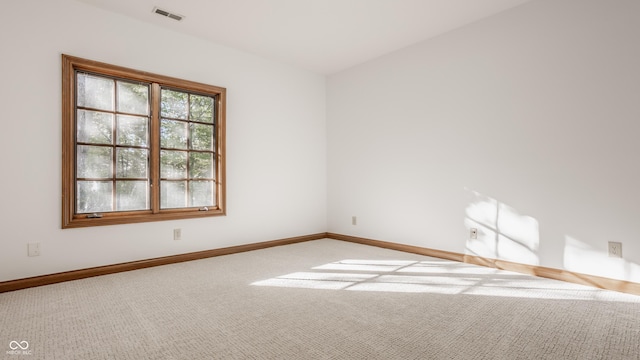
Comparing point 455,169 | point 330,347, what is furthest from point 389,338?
point 455,169

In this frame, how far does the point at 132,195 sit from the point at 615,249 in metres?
4.49

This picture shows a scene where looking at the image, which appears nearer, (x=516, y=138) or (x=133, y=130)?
(x=516, y=138)

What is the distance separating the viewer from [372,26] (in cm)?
357

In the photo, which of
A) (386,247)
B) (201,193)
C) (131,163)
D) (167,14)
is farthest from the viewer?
(386,247)

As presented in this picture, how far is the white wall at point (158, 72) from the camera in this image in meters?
2.73

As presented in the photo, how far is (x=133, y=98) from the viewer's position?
11.2 feet

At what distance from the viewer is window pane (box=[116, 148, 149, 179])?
3.31m

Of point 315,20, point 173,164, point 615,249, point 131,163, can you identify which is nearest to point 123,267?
point 131,163

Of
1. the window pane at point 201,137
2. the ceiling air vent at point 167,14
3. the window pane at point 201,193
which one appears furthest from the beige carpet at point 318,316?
the ceiling air vent at point 167,14

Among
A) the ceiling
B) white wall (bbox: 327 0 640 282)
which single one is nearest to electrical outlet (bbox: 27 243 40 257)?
the ceiling

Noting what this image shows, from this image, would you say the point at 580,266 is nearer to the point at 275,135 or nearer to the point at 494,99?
the point at 494,99

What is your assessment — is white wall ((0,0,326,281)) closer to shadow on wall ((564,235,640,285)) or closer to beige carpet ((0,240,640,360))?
beige carpet ((0,240,640,360))

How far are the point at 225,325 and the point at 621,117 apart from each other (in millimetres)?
3404

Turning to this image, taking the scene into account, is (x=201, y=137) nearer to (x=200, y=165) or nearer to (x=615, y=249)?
(x=200, y=165)
